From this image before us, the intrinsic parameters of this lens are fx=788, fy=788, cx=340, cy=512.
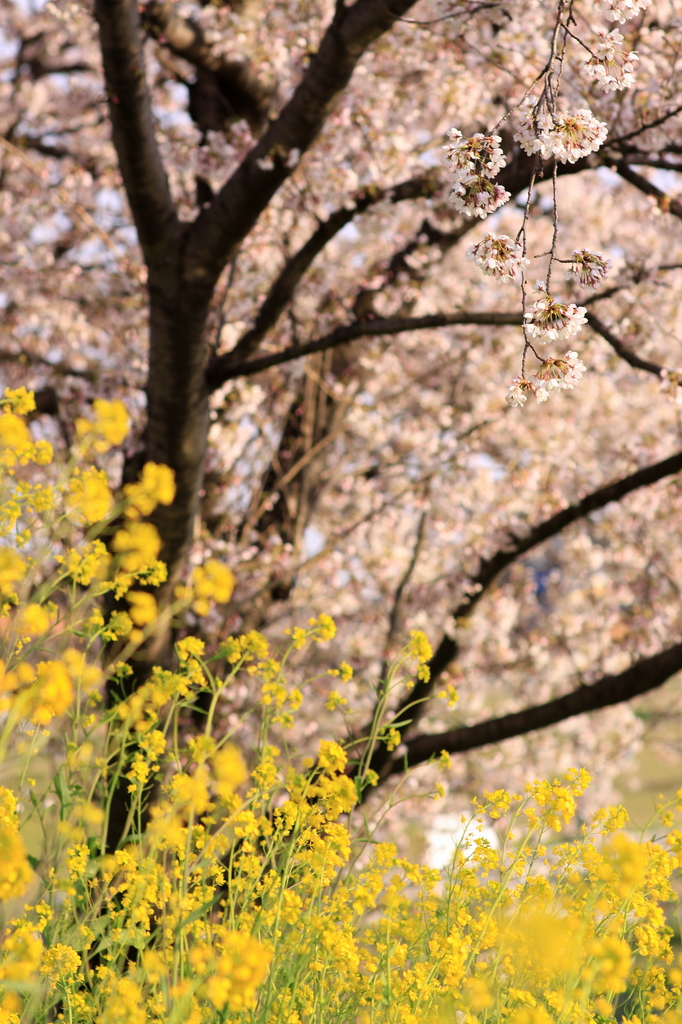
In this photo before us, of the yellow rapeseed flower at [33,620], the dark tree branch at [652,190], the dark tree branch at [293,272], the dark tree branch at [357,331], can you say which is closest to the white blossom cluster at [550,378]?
the yellow rapeseed flower at [33,620]

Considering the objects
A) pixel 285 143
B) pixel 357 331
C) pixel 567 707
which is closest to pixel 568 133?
pixel 285 143

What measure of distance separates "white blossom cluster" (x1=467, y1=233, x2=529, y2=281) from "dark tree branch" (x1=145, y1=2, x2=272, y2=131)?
333cm

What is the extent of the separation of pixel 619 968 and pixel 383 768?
12.1 feet

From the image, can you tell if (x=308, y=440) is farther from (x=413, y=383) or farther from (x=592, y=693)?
(x=592, y=693)

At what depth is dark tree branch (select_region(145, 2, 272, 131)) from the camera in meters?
4.54

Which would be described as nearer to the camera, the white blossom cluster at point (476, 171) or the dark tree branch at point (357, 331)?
the white blossom cluster at point (476, 171)

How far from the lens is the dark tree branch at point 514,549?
4445mm

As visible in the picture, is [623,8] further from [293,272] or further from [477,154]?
[293,272]

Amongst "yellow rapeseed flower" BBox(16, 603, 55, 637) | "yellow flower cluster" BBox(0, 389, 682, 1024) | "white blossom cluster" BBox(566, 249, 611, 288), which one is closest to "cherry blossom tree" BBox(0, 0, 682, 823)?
"white blossom cluster" BBox(566, 249, 611, 288)

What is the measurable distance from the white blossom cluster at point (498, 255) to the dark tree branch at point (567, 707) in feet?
8.48

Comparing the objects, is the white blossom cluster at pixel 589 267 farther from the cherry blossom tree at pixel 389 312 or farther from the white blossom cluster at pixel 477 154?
the white blossom cluster at pixel 477 154

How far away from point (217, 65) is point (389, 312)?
2.04m

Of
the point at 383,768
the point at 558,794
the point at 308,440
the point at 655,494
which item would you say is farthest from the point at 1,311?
the point at 558,794

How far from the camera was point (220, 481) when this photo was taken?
6.55m
